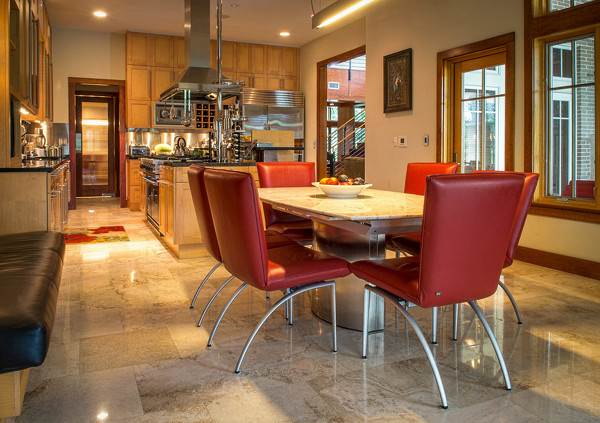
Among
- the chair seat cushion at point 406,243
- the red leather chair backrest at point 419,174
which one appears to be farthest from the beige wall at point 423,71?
the chair seat cushion at point 406,243

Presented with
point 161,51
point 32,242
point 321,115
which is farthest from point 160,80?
point 32,242

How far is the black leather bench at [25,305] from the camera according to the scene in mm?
1447

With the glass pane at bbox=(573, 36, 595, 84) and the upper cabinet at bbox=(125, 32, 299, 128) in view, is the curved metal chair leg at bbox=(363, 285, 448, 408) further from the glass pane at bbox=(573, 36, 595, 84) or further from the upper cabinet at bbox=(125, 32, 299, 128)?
the upper cabinet at bbox=(125, 32, 299, 128)

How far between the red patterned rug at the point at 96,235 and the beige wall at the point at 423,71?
3.22 metres

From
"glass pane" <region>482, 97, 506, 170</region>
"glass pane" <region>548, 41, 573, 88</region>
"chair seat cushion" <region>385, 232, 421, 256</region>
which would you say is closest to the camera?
"chair seat cushion" <region>385, 232, 421, 256</region>

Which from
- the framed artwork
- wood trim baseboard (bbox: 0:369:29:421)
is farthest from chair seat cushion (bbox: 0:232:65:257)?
the framed artwork

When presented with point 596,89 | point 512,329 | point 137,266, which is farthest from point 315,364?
point 596,89

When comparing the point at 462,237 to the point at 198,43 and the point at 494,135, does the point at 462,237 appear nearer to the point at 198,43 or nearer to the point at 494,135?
the point at 494,135

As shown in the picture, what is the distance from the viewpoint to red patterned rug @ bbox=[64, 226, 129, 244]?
5.77 metres

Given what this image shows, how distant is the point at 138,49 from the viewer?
27.9ft

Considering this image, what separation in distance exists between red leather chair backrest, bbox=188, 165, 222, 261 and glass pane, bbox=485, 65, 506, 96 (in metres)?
3.39

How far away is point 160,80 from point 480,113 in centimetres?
542

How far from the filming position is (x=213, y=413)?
6.31ft

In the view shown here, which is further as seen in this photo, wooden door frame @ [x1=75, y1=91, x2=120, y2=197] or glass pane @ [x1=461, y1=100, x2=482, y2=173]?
wooden door frame @ [x1=75, y1=91, x2=120, y2=197]
